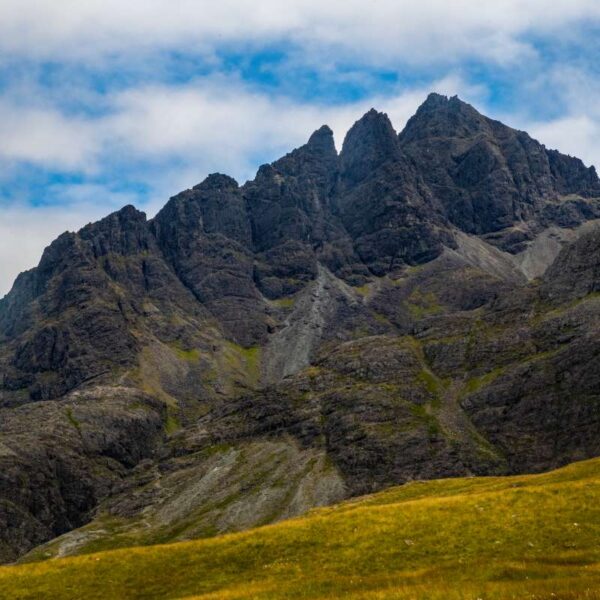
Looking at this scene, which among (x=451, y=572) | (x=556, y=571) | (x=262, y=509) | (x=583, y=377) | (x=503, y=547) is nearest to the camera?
(x=556, y=571)

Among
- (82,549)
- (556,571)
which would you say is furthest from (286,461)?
(556,571)

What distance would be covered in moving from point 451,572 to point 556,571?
18.4ft

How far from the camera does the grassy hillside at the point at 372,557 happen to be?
37.2 m

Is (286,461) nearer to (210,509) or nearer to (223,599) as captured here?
(210,509)

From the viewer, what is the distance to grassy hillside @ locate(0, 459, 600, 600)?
37250 millimetres

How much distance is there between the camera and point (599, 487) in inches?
1989

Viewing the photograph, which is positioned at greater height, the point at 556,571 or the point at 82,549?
the point at 556,571

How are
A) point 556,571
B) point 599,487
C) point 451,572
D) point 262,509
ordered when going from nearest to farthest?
point 556,571, point 451,572, point 599,487, point 262,509

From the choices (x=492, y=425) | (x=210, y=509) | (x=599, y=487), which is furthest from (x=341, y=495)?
(x=599, y=487)

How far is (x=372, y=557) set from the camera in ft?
144

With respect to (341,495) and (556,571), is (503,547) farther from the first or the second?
(341,495)

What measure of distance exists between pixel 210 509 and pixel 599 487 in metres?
141

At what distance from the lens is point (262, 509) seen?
6762 inches

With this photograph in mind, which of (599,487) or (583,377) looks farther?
(583,377)
